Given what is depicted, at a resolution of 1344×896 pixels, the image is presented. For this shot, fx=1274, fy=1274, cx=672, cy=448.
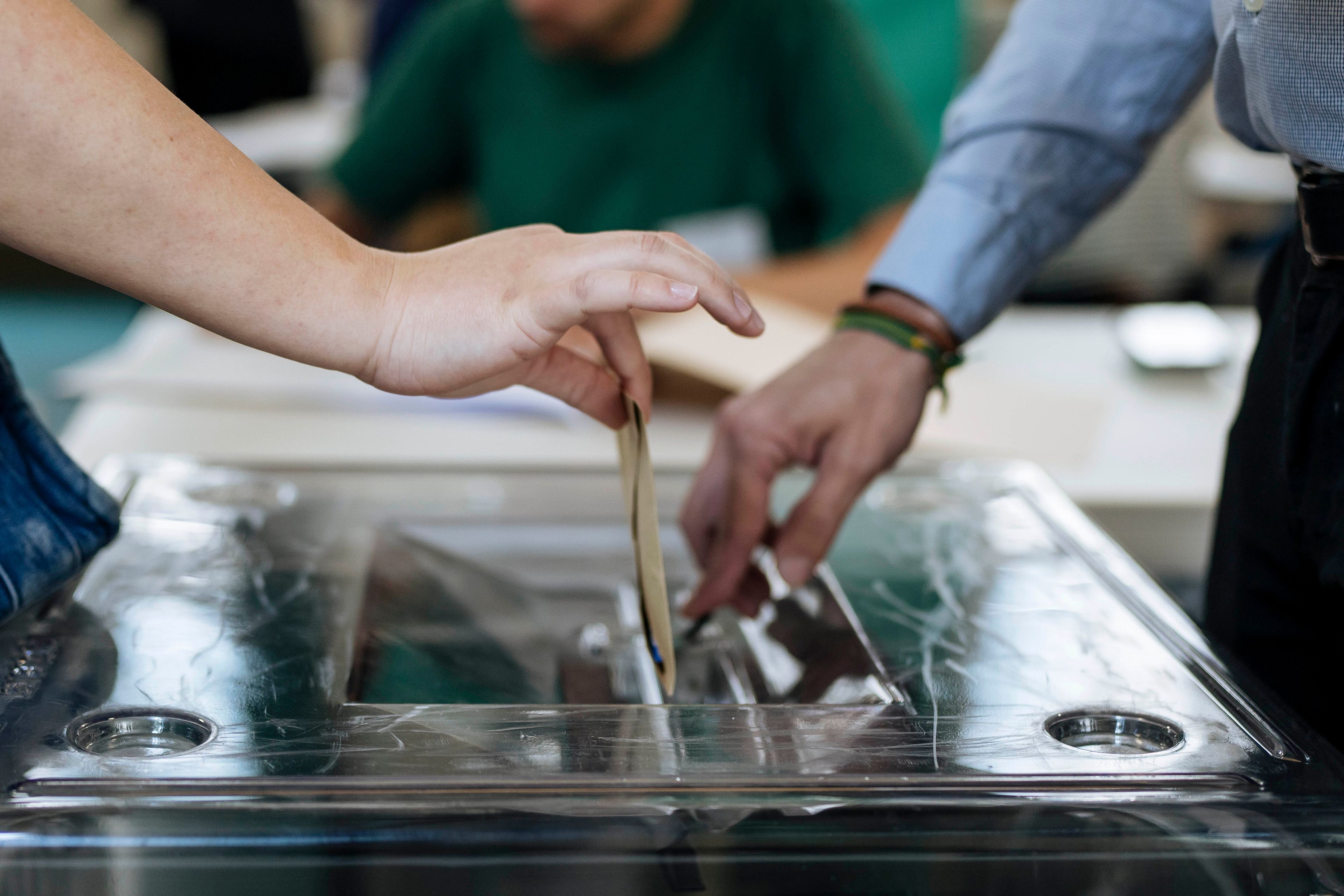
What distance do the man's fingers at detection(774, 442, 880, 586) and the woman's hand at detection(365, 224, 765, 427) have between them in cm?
20

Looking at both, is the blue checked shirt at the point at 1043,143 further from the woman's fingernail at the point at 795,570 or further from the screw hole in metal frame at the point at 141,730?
the screw hole in metal frame at the point at 141,730

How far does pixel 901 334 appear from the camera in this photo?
80 cm

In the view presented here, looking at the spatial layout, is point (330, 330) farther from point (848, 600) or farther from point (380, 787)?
point (848, 600)

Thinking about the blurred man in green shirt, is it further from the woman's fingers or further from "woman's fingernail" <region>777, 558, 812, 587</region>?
the woman's fingers

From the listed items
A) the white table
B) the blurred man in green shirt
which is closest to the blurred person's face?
the blurred man in green shirt

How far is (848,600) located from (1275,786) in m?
0.25

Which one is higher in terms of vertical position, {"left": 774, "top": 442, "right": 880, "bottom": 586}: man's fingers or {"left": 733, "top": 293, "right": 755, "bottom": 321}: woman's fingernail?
{"left": 733, "top": 293, "right": 755, "bottom": 321}: woman's fingernail

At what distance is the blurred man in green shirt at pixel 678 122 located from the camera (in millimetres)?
1910

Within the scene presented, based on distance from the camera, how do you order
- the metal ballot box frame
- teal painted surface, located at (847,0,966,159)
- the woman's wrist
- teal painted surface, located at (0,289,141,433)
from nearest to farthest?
the metal ballot box frame, the woman's wrist, teal painted surface, located at (847,0,966,159), teal painted surface, located at (0,289,141,433)

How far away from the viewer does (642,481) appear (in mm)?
584

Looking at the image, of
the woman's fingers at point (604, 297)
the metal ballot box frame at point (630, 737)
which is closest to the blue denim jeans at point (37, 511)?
the metal ballot box frame at point (630, 737)

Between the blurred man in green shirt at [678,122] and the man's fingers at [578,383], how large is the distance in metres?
1.20

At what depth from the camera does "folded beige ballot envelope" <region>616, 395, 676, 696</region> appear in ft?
1.91

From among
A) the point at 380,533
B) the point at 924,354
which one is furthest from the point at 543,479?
the point at 924,354
